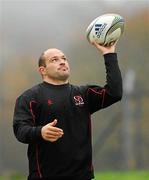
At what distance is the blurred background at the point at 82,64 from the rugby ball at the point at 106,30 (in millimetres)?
6015

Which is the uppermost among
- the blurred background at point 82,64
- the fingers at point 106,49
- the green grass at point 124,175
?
the fingers at point 106,49

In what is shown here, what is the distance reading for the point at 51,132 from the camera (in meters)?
4.19

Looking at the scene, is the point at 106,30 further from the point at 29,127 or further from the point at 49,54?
the point at 29,127

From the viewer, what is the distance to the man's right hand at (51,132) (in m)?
4.18

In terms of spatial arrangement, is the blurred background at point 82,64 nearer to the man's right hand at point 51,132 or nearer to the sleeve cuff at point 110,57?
the sleeve cuff at point 110,57

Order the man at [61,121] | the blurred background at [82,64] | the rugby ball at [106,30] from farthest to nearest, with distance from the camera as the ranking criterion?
the blurred background at [82,64] < the rugby ball at [106,30] < the man at [61,121]

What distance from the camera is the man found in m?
4.48

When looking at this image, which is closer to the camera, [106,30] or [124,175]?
[106,30]

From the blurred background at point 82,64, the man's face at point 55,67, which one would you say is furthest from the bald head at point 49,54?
the blurred background at point 82,64

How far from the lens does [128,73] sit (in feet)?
36.0

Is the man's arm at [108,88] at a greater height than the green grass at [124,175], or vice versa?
the man's arm at [108,88]

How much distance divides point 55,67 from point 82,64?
21.8ft

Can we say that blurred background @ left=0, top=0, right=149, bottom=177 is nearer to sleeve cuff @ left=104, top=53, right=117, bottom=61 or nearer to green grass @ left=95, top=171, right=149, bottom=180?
green grass @ left=95, top=171, right=149, bottom=180

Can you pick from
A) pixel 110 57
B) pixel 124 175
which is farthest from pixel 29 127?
pixel 124 175
